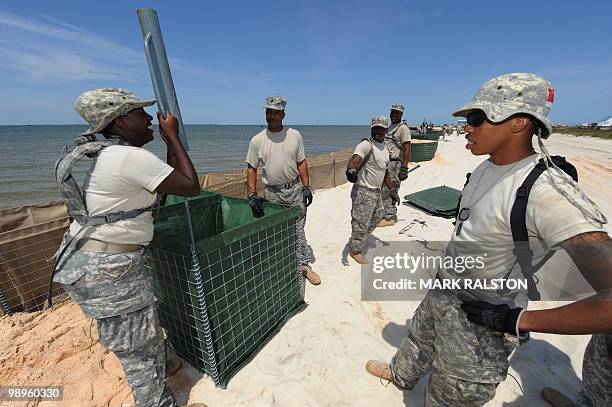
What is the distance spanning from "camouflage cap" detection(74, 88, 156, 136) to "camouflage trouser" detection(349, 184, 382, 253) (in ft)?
11.0

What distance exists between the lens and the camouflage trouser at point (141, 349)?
1805 mm

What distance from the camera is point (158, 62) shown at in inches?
67.8

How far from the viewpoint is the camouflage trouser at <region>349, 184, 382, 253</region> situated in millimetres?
4375

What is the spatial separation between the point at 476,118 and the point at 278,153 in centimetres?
266

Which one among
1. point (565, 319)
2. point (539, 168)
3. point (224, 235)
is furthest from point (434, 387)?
point (224, 235)

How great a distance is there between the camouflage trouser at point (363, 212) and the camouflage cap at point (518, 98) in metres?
2.98

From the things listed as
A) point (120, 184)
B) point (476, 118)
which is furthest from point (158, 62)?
point (476, 118)

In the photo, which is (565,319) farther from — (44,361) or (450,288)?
(44,361)

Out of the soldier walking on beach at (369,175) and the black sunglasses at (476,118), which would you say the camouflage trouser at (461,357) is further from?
the soldier walking on beach at (369,175)

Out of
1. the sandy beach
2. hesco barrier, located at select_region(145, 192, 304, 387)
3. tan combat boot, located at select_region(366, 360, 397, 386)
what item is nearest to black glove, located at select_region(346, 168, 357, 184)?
hesco barrier, located at select_region(145, 192, 304, 387)

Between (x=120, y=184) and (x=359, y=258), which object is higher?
(x=120, y=184)

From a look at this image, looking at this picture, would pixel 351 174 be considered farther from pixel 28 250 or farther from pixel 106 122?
pixel 28 250

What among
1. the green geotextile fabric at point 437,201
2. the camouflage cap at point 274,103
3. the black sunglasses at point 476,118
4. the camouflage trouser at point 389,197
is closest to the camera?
the black sunglasses at point 476,118

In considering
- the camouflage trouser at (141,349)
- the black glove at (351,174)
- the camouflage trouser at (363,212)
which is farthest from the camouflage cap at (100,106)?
the camouflage trouser at (363,212)
